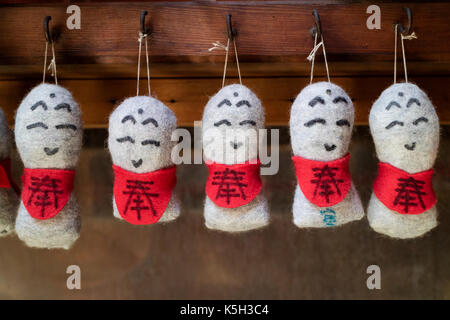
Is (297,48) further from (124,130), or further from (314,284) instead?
(314,284)

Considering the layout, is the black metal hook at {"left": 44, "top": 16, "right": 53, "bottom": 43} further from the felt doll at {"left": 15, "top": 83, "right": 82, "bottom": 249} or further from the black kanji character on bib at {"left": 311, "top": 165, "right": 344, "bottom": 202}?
the black kanji character on bib at {"left": 311, "top": 165, "right": 344, "bottom": 202}

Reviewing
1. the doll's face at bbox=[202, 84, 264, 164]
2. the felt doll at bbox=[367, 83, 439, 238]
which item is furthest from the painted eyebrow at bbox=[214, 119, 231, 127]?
the felt doll at bbox=[367, 83, 439, 238]

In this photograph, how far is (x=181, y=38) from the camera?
82 centimetres

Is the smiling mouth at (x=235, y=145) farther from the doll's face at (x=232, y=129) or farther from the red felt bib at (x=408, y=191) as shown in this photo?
the red felt bib at (x=408, y=191)

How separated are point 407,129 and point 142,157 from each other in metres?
0.39

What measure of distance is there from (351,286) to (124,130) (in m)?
0.86

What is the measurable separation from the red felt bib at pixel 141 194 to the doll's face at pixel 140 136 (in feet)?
0.04

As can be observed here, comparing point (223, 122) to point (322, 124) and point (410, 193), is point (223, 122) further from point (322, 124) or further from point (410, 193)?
point (410, 193)

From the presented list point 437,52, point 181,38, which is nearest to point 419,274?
point 437,52

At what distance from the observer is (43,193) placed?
712mm

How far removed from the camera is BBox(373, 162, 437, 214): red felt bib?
0.69 metres

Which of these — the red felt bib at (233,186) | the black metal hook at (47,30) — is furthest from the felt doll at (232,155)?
the black metal hook at (47,30)

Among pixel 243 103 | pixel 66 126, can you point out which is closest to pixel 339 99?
pixel 243 103

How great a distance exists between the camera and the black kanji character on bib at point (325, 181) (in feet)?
2.24
